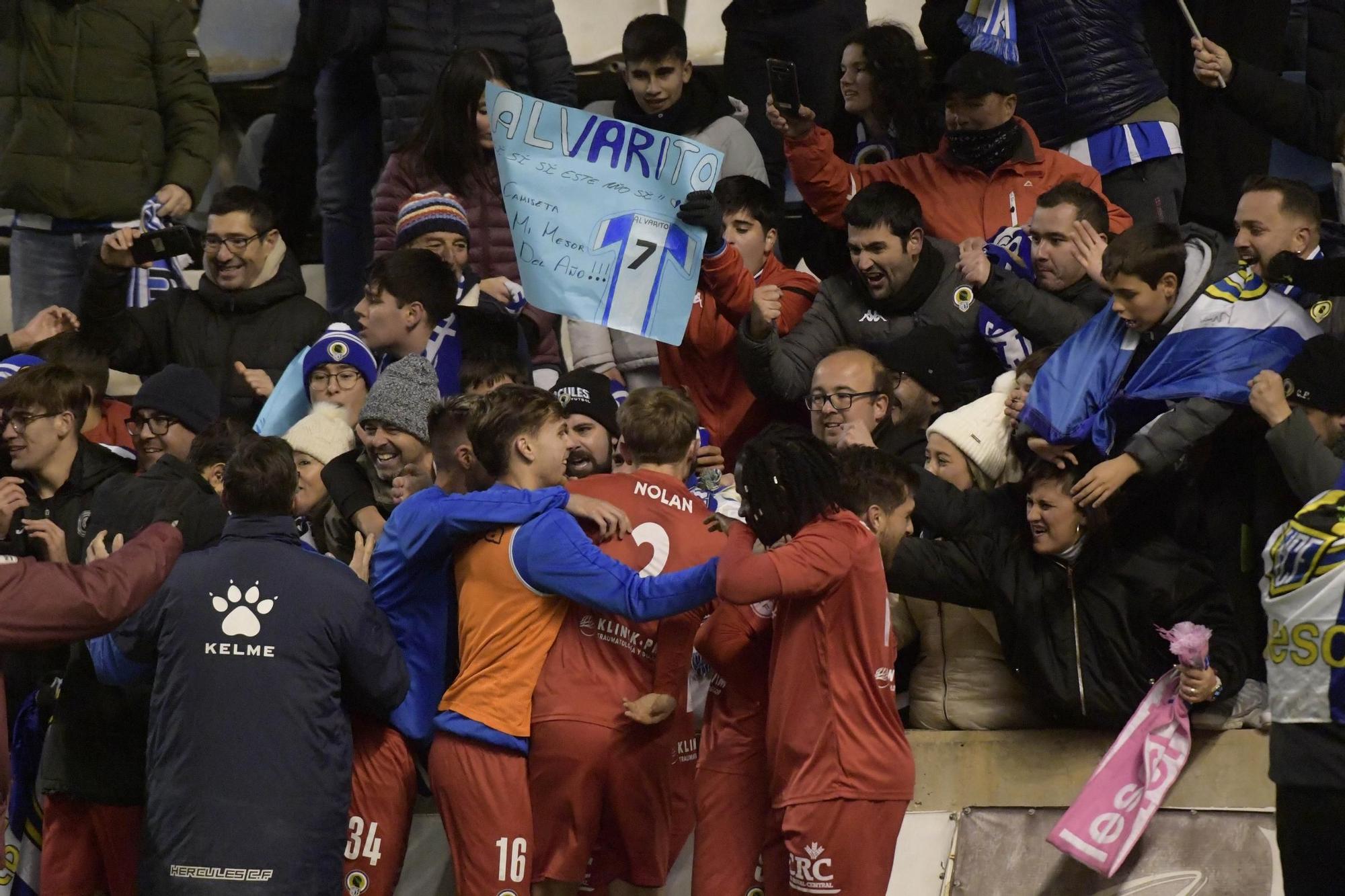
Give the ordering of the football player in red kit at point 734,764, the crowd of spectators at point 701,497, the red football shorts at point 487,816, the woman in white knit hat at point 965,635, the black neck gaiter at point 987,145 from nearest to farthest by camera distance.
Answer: the crowd of spectators at point 701,497 < the football player in red kit at point 734,764 < the red football shorts at point 487,816 < the woman in white knit hat at point 965,635 < the black neck gaiter at point 987,145

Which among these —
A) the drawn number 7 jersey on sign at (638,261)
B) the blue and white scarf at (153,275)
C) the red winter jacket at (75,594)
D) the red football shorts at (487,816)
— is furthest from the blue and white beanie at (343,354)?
the red winter jacket at (75,594)

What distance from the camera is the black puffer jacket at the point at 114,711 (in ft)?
23.5

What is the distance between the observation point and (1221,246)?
7.46 metres

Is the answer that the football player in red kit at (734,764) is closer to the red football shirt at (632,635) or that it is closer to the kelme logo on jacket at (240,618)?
the red football shirt at (632,635)

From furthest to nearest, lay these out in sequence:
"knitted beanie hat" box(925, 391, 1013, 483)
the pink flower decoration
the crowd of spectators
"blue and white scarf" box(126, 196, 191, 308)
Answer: "blue and white scarf" box(126, 196, 191, 308), "knitted beanie hat" box(925, 391, 1013, 483), the pink flower decoration, the crowd of spectators

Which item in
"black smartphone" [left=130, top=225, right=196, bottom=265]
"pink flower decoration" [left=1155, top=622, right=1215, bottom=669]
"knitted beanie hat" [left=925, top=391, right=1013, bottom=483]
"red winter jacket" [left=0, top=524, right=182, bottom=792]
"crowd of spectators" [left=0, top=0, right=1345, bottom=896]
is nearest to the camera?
"red winter jacket" [left=0, top=524, right=182, bottom=792]

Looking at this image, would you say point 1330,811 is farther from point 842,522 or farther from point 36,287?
point 36,287

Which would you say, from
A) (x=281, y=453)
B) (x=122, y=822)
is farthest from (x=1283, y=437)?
(x=122, y=822)

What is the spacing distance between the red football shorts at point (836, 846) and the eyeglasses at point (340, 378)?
2.98 meters

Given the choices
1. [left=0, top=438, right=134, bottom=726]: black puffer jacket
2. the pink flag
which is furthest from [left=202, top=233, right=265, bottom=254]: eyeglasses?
the pink flag

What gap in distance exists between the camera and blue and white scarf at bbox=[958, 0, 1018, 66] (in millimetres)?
8992

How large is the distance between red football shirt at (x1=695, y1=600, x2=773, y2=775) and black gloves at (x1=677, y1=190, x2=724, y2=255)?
5.54 ft

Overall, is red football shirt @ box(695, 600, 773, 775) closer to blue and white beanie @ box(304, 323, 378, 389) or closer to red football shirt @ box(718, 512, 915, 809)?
red football shirt @ box(718, 512, 915, 809)

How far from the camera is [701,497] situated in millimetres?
7668
